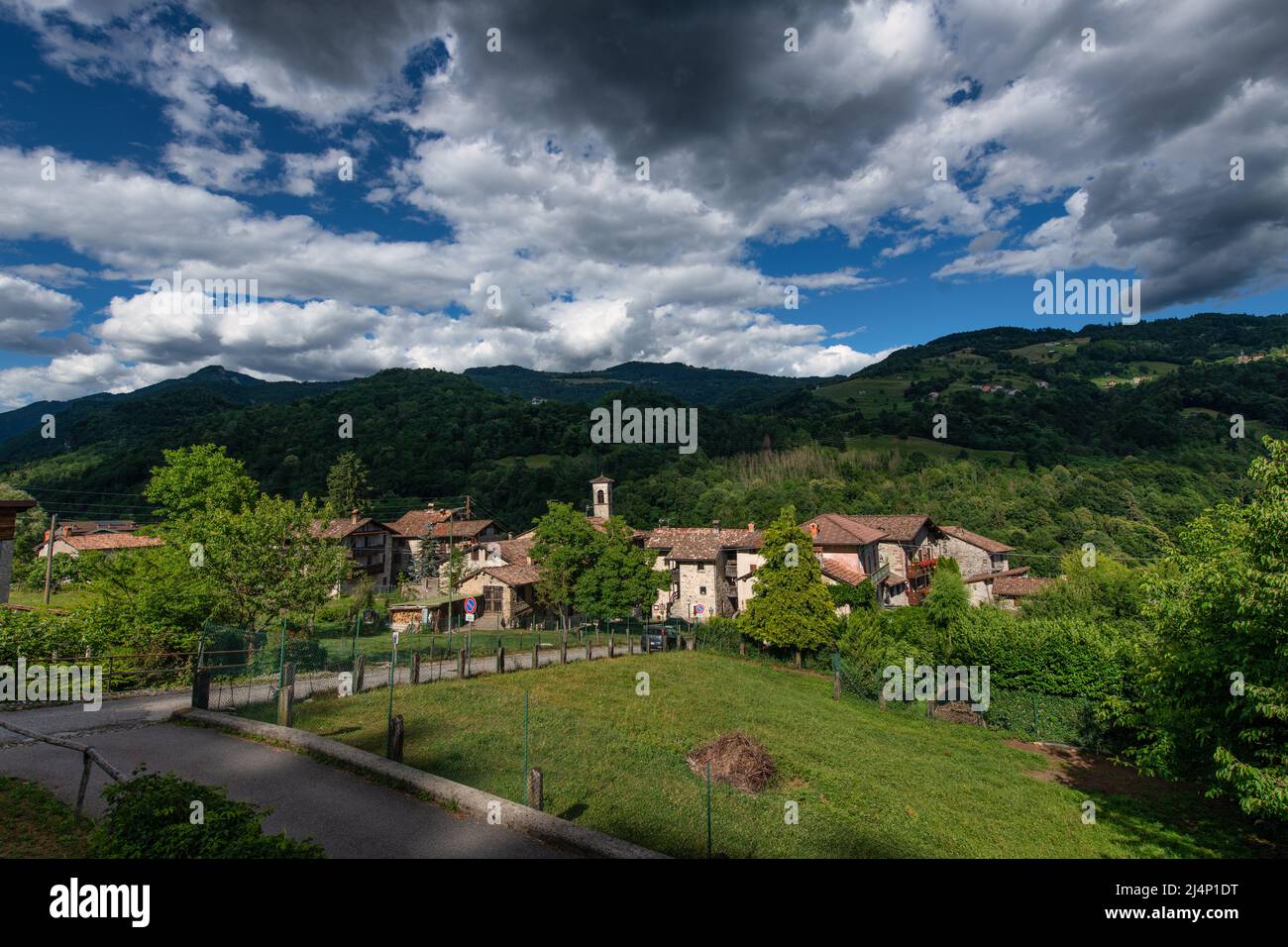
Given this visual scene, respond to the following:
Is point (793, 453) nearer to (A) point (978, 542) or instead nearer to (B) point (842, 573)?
(A) point (978, 542)

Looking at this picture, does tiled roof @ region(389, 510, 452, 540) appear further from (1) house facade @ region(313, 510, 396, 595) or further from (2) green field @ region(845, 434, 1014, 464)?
(2) green field @ region(845, 434, 1014, 464)

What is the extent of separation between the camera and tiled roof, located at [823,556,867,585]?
45156mm

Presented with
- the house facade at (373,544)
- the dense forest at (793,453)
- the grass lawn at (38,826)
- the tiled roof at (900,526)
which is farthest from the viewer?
the dense forest at (793,453)

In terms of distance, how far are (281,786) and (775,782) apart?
10.6 meters

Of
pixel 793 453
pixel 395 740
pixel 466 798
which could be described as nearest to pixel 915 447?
pixel 793 453

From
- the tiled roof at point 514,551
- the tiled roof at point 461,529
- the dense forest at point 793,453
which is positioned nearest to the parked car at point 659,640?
the tiled roof at point 514,551

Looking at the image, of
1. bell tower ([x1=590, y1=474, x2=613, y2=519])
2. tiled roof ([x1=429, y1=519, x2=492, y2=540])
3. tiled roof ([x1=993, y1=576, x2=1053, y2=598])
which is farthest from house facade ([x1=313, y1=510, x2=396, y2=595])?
tiled roof ([x1=993, y1=576, x2=1053, y2=598])

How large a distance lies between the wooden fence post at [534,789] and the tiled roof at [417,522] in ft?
204

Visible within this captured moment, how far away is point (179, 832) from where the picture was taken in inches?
213

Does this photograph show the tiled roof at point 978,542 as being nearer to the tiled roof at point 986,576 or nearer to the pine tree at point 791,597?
the tiled roof at point 986,576

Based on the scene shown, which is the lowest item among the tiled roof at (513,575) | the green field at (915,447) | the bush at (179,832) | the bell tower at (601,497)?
the tiled roof at (513,575)

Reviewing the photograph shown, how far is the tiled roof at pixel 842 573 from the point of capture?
4516 centimetres
